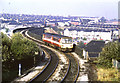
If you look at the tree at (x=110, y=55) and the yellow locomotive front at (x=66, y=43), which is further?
the yellow locomotive front at (x=66, y=43)

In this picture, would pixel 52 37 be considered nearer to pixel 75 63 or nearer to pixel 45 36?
pixel 45 36

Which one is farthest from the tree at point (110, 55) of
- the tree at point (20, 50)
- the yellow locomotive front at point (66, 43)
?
the yellow locomotive front at point (66, 43)

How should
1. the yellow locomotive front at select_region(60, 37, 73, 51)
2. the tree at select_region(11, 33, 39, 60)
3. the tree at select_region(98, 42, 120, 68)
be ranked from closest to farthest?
the tree at select_region(11, 33, 39, 60), the tree at select_region(98, 42, 120, 68), the yellow locomotive front at select_region(60, 37, 73, 51)

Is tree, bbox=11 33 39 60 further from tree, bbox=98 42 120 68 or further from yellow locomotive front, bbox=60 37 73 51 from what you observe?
yellow locomotive front, bbox=60 37 73 51

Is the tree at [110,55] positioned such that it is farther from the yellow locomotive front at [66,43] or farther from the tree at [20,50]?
the yellow locomotive front at [66,43]

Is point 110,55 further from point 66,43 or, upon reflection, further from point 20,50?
point 66,43

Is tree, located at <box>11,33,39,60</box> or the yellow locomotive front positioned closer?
tree, located at <box>11,33,39,60</box>

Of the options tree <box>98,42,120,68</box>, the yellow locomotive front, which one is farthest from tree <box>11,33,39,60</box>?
the yellow locomotive front

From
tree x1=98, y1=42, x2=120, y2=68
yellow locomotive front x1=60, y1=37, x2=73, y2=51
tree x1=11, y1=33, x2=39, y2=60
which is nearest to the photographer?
tree x1=11, y1=33, x2=39, y2=60

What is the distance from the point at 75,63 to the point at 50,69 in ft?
13.8

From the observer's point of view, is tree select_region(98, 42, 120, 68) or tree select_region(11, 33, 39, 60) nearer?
tree select_region(11, 33, 39, 60)

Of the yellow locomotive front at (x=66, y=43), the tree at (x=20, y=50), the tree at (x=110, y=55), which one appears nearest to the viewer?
the tree at (x=20, y=50)

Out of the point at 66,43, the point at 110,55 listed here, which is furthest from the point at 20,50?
the point at 66,43

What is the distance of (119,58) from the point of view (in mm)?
17453
